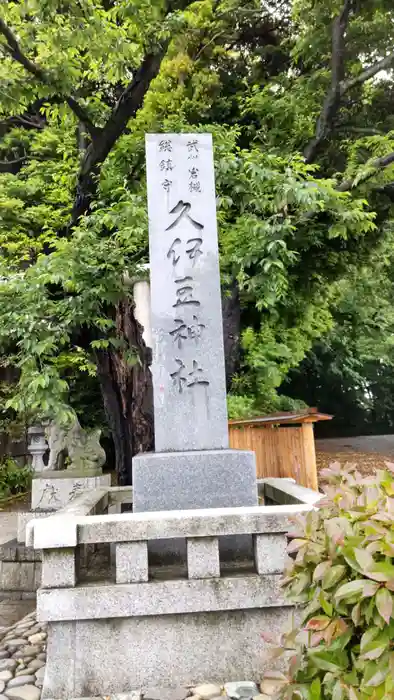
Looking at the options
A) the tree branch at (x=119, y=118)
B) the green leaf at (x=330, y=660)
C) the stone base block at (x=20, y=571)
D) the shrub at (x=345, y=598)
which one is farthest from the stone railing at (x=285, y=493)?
the tree branch at (x=119, y=118)

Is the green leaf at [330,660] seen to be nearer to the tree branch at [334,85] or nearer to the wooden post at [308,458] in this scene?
the wooden post at [308,458]

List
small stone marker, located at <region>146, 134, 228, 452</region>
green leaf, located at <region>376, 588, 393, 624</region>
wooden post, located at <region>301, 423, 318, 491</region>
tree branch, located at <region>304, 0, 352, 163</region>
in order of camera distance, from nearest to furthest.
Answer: green leaf, located at <region>376, 588, 393, 624</region>
small stone marker, located at <region>146, 134, 228, 452</region>
wooden post, located at <region>301, 423, 318, 491</region>
tree branch, located at <region>304, 0, 352, 163</region>

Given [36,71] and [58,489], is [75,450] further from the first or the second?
[36,71]

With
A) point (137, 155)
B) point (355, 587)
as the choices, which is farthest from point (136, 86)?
point (355, 587)

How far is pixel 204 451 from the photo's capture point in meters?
3.52

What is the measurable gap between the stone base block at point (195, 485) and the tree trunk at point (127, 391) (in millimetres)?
2359

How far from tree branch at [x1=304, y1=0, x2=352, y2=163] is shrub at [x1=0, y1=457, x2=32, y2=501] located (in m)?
9.14

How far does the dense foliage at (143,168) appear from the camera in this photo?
5285mm

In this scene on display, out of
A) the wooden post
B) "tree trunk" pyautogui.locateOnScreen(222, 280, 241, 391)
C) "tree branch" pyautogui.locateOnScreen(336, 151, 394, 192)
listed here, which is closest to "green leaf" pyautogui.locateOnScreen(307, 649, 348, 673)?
the wooden post

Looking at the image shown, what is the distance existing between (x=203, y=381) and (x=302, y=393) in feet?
53.1

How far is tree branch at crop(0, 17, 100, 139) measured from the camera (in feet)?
17.4

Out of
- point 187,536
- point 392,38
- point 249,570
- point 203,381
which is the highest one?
point 392,38

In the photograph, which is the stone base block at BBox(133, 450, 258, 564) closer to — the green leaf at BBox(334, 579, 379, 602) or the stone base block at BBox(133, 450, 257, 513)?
the stone base block at BBox(133, 450, 257, 513)

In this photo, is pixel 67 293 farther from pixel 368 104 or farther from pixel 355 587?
pixel 368 104
